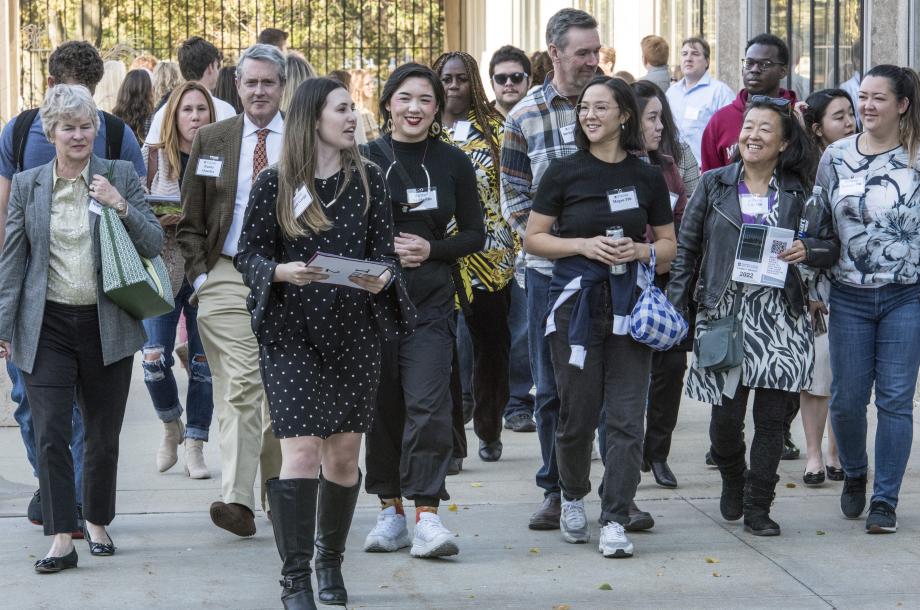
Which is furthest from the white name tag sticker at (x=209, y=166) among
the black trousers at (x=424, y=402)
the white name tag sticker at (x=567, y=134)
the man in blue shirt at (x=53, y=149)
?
the white name tag sticker at (x=567, y=134)

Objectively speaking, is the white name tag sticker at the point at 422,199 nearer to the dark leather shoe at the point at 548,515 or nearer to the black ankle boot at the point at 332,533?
the black ankle boot at the point at 332,533

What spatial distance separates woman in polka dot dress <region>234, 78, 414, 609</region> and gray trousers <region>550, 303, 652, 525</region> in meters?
0.94

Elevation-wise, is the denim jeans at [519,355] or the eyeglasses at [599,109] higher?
the eyeglasses at [599,109]

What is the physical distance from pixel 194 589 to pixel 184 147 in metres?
2.55

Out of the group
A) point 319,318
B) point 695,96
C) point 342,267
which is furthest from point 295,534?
point 695,96

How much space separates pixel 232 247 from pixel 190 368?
143 centimetres

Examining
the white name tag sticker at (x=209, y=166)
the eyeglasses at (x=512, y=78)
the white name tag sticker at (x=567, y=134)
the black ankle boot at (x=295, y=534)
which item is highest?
the eyeglasses at (x=512, y=78)

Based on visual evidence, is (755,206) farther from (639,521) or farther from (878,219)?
(639,521)

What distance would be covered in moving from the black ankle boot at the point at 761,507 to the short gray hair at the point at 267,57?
2.62 m

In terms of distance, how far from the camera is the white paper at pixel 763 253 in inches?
246

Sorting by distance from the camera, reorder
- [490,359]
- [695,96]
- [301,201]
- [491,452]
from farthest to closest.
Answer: [695,96]
[490,359]
[491,452]
[301,201]

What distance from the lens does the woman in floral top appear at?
7762 mm

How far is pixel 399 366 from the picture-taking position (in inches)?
241

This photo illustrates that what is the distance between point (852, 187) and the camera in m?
6.55
